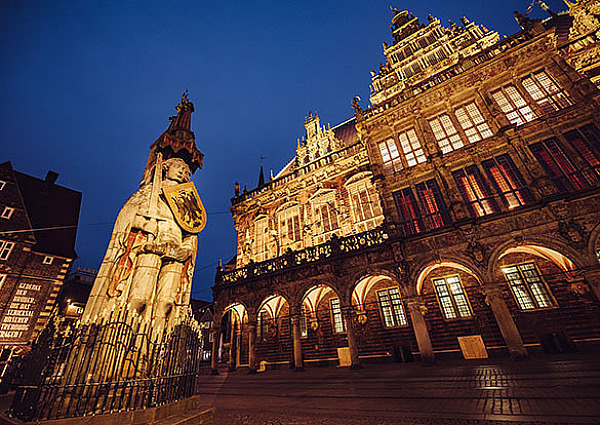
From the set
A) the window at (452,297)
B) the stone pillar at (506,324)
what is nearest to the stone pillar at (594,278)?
the stone pillar at (506,324)

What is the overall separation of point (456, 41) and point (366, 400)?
1154 inches

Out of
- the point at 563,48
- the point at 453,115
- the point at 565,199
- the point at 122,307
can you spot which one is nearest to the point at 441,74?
the point at 453,115

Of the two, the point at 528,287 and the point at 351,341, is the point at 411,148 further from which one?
the point at 351,341

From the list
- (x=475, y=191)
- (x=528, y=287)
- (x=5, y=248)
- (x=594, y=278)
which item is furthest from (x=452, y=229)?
(x=5, y=248)

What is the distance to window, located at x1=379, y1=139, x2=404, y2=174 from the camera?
1605 cm

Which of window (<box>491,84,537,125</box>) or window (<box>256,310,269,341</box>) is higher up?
window (<box>491,84,537,125</box>)

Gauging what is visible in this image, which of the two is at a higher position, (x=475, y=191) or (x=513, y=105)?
(x=513, y=105)

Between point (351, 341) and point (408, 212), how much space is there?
25.5 feet

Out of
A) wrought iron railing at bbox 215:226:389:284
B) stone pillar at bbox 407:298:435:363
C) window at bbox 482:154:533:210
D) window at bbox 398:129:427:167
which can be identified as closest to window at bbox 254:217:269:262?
wrought iron railing at bbox 215:226:389:284

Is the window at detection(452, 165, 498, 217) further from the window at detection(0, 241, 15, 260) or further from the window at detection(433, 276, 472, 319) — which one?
the window at detection(0, 241, 15, 260)

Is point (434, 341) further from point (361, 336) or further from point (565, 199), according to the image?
point (565, 199)

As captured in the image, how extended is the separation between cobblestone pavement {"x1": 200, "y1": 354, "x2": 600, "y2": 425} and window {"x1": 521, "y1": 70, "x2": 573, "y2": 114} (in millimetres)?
12667

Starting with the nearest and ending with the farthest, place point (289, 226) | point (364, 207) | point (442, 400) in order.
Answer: point (442, 400)
point (364, 207)
point (289, 226)

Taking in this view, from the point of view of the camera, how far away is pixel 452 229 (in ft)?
39.6
